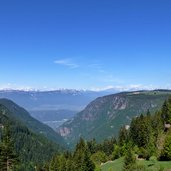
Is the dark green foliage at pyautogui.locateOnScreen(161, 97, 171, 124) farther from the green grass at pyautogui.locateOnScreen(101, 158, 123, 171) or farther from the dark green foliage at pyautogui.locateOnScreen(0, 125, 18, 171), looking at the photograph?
the dark green foliage at pyautogui.locateOnScreen(0, 125, 18, 171)

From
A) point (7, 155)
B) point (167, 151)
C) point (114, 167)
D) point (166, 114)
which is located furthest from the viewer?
point (166, 114)

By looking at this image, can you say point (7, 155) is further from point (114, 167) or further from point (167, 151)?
point (114, 167)

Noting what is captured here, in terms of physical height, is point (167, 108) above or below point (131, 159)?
above

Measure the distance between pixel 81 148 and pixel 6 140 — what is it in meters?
88.1

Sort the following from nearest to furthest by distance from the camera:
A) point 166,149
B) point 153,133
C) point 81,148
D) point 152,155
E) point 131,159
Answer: point 131,159, point 166,149, point 152,155, point 153,133, point 81,148

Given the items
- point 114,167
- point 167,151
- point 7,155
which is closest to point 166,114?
point 114,167

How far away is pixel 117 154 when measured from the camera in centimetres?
14975

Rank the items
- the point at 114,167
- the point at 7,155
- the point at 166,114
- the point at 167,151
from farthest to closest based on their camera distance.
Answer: the point at 166,114 < the point at 114,167 < the point at 167,151 < the point at 7,155

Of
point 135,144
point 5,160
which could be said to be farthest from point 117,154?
point 5,160

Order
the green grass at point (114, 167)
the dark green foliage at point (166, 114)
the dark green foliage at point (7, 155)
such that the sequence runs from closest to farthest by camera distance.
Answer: the dark green foliage at point (7, 155) < the green grass at point (114, 167) < the dark green foliage at point (166, 114)

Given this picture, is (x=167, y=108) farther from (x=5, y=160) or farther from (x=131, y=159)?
(x=5, y=160)

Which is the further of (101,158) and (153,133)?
(101,158)

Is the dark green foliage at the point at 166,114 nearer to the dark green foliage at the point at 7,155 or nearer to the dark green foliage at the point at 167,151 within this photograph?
the dark green foliage at the point at 167,151

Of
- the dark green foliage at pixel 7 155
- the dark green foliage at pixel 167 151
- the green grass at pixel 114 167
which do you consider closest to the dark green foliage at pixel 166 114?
the green grass at pixel 114 167
